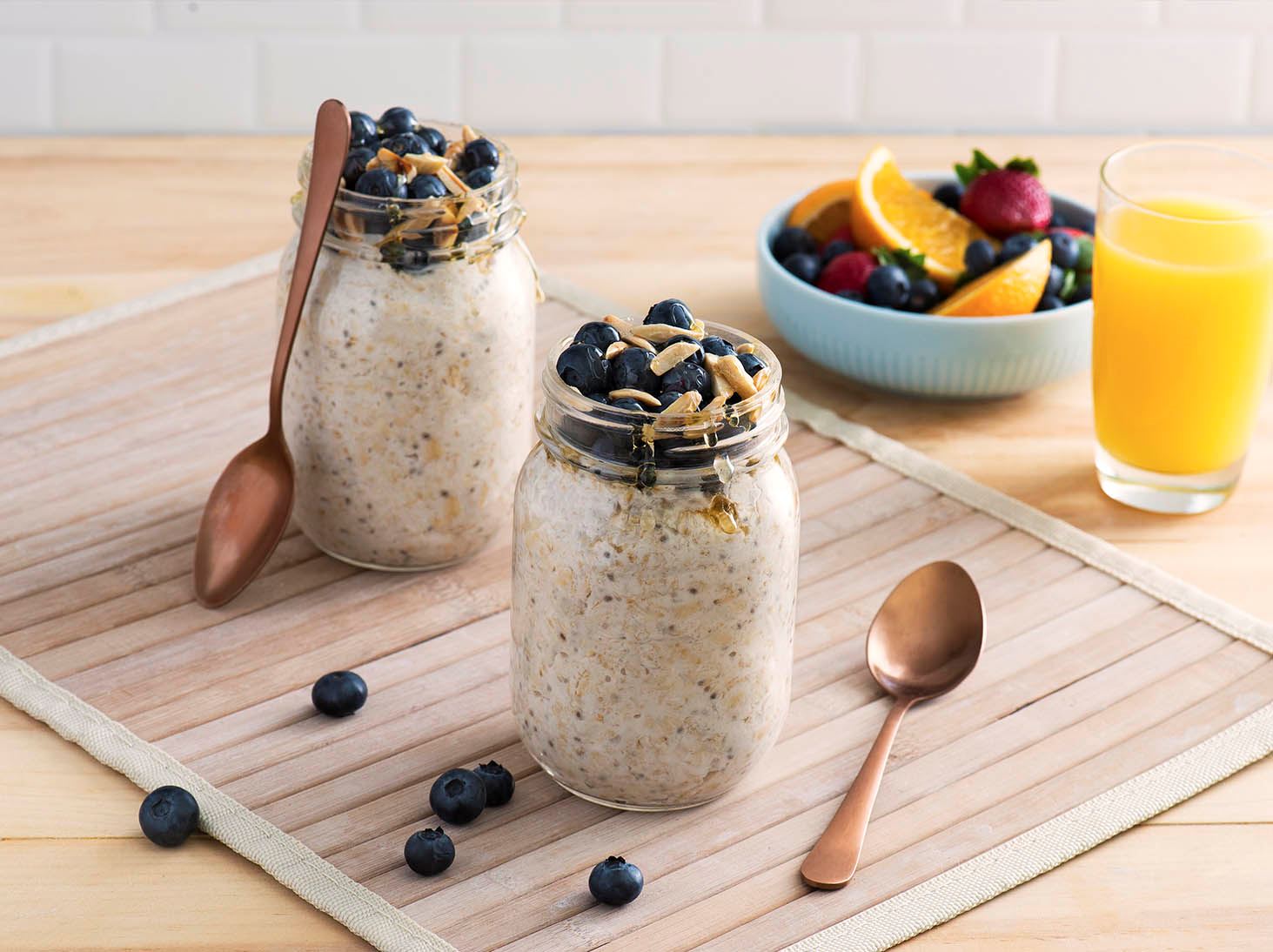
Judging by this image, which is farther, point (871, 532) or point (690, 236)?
point (690, 236)

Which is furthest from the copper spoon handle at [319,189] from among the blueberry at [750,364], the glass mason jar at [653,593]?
the blueberry at [750,364]

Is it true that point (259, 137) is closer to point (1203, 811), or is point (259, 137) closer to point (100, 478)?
point (100, 478)

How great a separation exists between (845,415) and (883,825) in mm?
601

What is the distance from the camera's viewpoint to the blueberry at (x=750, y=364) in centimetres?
96

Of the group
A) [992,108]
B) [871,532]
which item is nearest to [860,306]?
[871,532]

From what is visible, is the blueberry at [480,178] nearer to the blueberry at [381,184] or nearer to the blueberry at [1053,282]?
the blueberry at [381,184]

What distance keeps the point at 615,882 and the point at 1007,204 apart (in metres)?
0.92

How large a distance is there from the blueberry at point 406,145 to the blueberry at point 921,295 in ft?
1.79

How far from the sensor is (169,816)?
97 centimetres

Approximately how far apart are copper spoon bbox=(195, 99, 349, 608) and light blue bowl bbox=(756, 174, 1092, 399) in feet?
1.71

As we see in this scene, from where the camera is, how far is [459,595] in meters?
1.25

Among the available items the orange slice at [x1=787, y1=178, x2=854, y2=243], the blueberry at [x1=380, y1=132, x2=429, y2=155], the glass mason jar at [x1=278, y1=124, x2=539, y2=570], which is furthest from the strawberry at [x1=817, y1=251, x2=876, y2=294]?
the blueberry at [x1=380, y1=132, x2=429, y2=155]

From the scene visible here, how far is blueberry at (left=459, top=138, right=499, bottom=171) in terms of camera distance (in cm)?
118

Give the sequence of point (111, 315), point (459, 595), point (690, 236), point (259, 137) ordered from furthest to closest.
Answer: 1. point (259, 137)
2. point (690, 236)
3. point (111, 315)
4. point (459, 595)
